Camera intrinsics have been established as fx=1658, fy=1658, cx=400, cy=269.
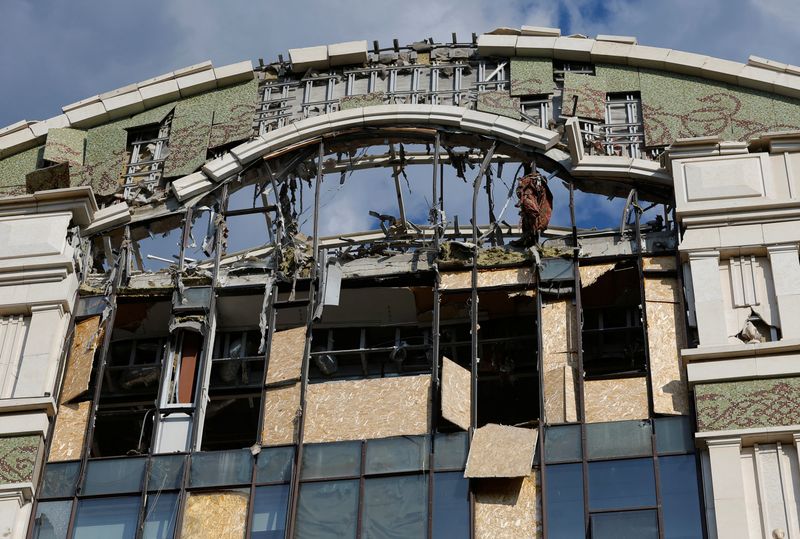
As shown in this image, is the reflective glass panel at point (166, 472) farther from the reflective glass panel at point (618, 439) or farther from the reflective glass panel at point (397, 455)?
the reflective glass panel at point (618, 439)

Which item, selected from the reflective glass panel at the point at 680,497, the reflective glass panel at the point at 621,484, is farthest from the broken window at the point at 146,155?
the reflective glass panel at the point at 680,497

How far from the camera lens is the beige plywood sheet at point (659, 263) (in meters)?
28.9

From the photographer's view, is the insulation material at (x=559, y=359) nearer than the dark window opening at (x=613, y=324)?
Yes

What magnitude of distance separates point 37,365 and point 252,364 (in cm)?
488

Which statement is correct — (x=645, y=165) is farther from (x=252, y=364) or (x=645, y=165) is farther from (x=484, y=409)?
(x=252, y=364)

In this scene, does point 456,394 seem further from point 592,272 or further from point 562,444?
point 592,272

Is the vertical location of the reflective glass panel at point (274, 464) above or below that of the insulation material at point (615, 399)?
below

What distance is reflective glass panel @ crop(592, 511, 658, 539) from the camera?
2567 cm

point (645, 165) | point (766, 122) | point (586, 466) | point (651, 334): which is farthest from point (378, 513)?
point (766, 122)

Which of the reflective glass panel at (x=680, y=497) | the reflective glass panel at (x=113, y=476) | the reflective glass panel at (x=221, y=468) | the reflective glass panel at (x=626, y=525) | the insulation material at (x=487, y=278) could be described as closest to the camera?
the reflective glass panel at (x=680, y=497)

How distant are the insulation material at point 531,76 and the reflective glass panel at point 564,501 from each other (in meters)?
8.40

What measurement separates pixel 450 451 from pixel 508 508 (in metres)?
1.47

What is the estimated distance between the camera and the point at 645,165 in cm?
3033

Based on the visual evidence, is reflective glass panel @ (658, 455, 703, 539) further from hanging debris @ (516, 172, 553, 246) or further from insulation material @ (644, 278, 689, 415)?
hanging debris @ (516, 172, 553, 246)
